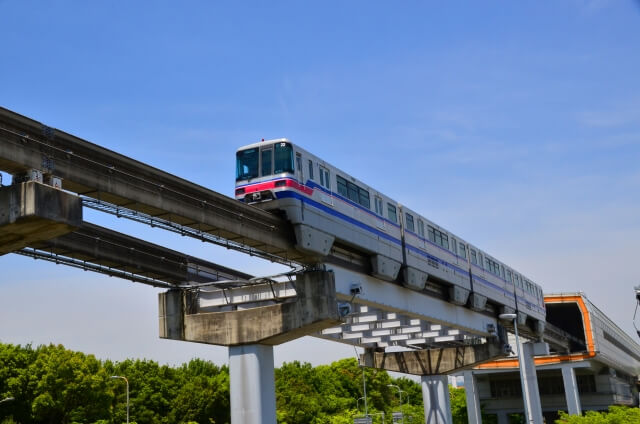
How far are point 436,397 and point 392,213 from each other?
21.2 m

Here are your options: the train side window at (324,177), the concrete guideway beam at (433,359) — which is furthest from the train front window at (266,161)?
the concrete guideway beam at (433,359)

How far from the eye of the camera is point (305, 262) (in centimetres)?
2916

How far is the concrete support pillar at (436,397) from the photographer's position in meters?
51.8

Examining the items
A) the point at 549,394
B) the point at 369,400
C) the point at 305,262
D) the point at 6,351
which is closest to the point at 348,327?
the point at 305,262

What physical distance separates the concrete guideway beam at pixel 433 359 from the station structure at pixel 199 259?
9.59 meters

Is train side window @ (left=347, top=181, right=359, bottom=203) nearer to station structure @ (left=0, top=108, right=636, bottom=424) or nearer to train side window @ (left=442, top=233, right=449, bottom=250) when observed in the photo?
station structure @ (left=0, top=108, right=636, bottom=424)

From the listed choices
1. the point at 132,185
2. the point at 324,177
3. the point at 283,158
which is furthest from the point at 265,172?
the point at 132,185

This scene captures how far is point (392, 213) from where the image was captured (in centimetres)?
3634

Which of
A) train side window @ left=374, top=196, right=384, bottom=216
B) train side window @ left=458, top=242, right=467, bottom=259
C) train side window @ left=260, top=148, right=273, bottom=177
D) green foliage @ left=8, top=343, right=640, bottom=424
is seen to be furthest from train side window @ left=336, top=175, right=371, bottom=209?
green foliage @ left=8, top=343, right=640, bottom=424

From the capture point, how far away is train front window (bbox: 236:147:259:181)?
94.8 ft

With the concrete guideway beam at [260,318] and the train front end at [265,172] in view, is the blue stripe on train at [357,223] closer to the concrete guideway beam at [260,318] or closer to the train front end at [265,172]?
the train front end at [265,172]

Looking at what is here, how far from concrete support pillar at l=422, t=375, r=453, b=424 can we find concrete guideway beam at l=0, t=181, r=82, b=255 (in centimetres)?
3892

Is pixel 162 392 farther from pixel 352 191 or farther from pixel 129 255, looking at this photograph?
pixel 129 255

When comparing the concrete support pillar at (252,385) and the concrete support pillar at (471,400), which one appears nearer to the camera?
the concrete support pillar at (252,385)
